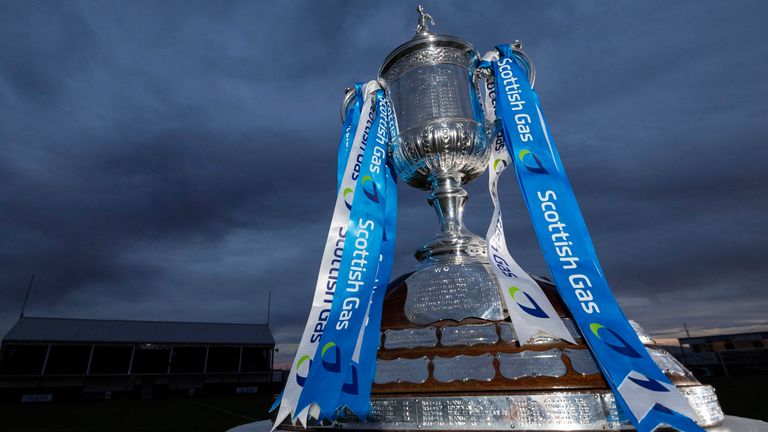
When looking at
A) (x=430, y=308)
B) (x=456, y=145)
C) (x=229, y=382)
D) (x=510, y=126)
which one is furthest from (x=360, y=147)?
(x=229, y=382)

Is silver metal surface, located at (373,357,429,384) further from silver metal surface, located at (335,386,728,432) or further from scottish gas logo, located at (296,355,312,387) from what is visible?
scottish gas logo, located at (296,355,312,387)

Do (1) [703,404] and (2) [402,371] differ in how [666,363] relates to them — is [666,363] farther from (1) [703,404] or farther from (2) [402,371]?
(2) [402,371]

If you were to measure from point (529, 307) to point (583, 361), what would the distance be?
0.48 meters

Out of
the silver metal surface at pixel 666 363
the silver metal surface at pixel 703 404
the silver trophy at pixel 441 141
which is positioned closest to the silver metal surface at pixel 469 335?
the silver trophy at pixel 441 141

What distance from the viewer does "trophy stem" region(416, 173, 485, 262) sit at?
3.69 meters

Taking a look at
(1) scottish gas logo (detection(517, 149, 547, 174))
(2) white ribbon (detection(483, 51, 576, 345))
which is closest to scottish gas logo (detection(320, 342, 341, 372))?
(2) white ribbon (detection(483, 51, 576, 345))

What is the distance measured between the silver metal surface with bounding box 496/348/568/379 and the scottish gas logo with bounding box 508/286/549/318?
0.82ft

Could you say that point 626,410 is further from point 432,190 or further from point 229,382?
point 229,382

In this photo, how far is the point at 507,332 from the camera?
111 inches

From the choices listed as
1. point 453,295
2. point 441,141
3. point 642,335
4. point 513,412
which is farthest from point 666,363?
point 441,141

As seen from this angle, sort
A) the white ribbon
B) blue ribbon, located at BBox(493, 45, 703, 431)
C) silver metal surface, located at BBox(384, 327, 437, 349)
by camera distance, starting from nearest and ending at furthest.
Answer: blue ribbon, located at BBox(493, 45, 703, 431) → the white ribbon → silver metal surface, located at BBox(384, 327, 437, 349)

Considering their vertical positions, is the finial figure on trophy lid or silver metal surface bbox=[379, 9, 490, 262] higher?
the finial figure on trophy lid

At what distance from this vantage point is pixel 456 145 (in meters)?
3.69

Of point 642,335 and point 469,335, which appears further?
point 642,335
